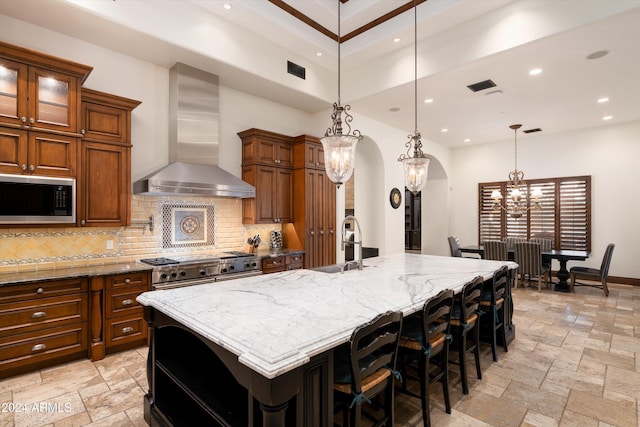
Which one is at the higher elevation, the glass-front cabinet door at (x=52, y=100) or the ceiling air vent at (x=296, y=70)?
the ceiling air vent at (x=296, y=70)

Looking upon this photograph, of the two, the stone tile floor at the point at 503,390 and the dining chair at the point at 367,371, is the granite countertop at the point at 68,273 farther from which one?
the dining chair at the point at 367,371

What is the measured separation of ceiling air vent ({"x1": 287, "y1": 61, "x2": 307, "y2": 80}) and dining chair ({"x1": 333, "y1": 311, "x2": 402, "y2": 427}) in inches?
166

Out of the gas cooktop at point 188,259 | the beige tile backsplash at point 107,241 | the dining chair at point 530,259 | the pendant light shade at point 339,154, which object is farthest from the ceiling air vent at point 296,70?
the dining chair at point 530,259

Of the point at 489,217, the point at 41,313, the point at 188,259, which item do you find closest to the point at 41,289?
the point at 41,313

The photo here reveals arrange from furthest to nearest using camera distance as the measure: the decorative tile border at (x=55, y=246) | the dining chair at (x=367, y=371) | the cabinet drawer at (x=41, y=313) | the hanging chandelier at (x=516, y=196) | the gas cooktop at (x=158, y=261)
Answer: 1. the hanging chandelier at (x=516, y=196)
2. the gas cooktop at (x=158, y=261)
3. the decorative tile border at (x=55, y=246)
4. the cabinet drawer at (x=41, y=313)
5. the dining chair at (x=367, y=371)

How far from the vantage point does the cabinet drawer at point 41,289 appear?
2.85 meters

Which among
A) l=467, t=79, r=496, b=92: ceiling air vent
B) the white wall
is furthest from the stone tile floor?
the white wall

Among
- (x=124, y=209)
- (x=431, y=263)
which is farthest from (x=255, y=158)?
(x=431, y=263)

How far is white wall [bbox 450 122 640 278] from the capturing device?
687cm

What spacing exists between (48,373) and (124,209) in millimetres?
1703

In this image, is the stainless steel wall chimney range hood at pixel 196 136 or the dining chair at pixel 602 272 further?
the dining chair at pixel 602 272

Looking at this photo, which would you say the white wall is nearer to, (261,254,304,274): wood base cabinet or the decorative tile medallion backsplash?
(261,254,304,274): wood base cabinet

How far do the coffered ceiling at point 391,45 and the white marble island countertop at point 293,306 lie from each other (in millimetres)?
2775

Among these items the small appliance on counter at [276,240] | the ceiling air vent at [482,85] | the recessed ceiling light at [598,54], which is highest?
the recessed ceiling light at [598,54]
